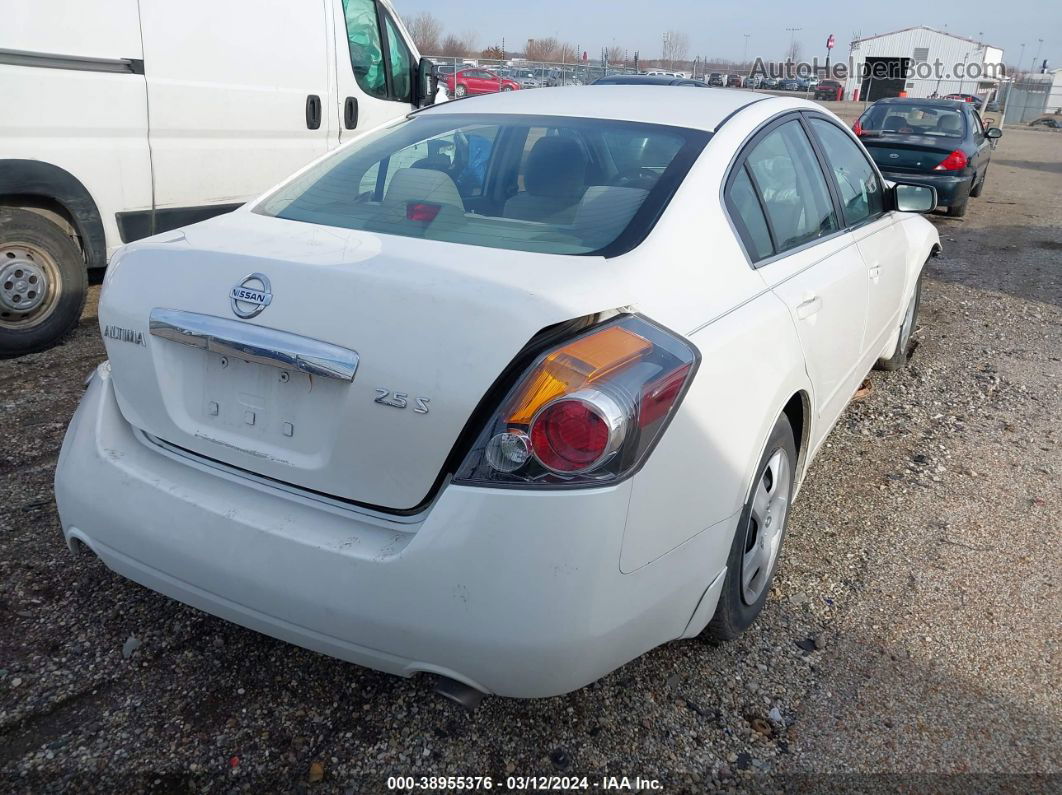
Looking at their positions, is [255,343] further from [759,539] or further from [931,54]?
[931,54]

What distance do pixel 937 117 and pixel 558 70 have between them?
867 inches

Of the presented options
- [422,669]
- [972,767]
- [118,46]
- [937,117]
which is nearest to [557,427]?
[422,669]

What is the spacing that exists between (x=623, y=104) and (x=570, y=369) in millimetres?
1533

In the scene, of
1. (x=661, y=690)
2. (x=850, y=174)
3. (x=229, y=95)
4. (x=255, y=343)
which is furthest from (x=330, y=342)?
(x=229, y=95)

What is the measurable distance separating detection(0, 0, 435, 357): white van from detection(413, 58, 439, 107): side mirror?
855mm

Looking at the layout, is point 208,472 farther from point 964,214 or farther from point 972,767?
point 964,214

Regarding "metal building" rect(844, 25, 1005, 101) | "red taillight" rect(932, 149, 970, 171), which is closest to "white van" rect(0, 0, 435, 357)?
"red taillight" rect(932, 149, 970, 171)

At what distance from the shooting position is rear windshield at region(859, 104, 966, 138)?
1166 centimetres

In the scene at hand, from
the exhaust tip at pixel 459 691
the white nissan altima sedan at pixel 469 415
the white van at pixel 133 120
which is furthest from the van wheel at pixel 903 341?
the white van at pixel 133 120

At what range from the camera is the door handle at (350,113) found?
6.36 metres

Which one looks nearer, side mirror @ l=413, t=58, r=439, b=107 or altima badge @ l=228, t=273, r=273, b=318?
altima badge @ l=228, t=273, r=273, b=318

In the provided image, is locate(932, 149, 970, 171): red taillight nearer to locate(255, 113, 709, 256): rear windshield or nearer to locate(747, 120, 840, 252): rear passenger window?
locate(747, 120, 840, 252): rear passenger window

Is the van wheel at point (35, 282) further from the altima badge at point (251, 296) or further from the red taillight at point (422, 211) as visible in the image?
the altima badge at point (251, 296)

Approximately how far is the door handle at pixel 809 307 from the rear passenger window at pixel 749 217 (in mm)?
188
